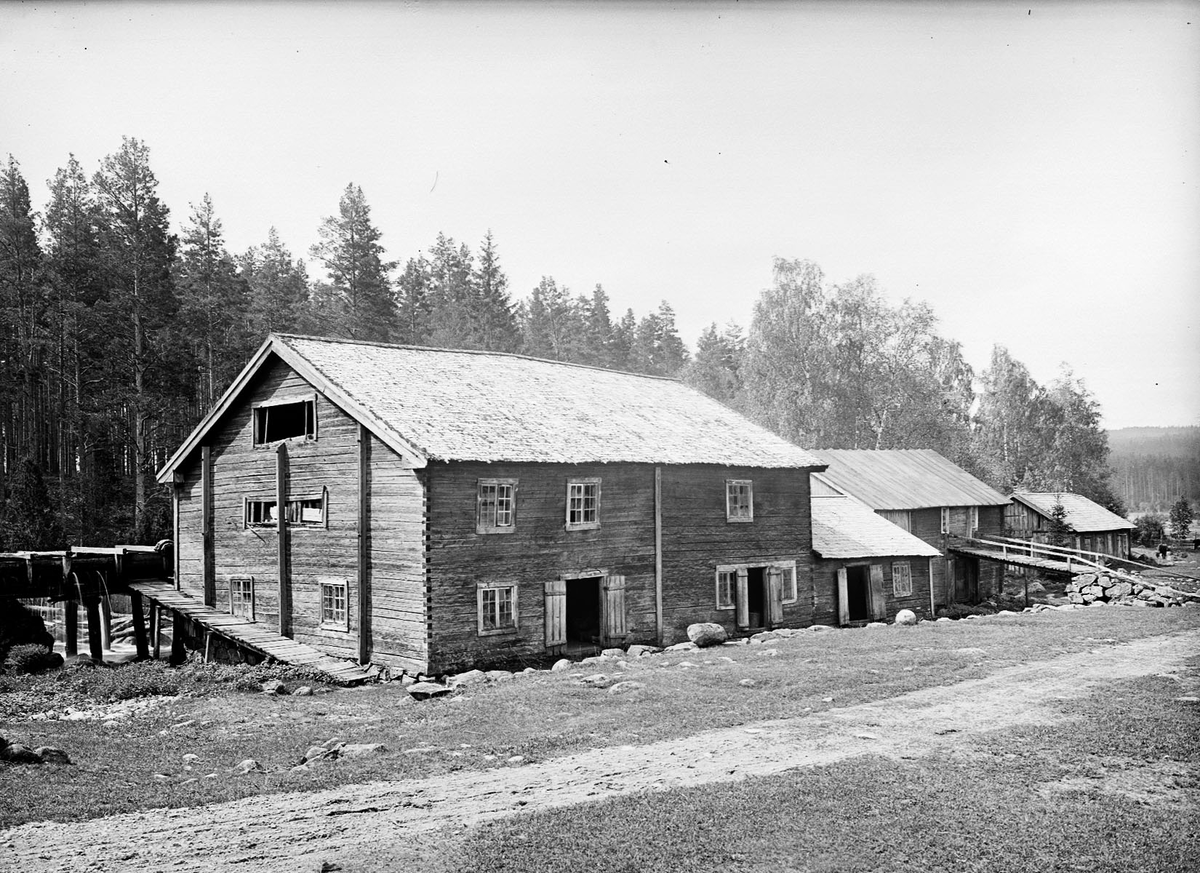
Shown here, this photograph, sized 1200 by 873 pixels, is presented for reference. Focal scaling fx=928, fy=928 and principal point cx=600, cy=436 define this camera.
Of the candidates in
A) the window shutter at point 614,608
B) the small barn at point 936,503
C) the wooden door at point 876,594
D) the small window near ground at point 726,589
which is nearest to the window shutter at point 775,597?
the small window near ground at point 726,589

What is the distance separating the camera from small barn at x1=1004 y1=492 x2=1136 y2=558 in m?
55.3

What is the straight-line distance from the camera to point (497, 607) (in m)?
24.4

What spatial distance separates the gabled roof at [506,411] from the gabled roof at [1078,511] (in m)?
29.9

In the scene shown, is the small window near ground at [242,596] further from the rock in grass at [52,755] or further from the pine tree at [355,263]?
the pine tree at [355,263]

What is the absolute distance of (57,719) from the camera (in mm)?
19031

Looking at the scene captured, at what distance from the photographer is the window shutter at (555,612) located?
25.5 metres

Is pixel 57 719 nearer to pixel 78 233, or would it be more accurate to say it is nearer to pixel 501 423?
pixel 501 423

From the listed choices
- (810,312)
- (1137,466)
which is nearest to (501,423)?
(810,312)

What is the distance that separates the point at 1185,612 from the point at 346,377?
96.7 feet

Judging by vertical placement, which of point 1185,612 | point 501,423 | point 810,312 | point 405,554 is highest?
point 810,312

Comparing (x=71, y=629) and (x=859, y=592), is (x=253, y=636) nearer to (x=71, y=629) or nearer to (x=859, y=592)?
(x=71, y=629)

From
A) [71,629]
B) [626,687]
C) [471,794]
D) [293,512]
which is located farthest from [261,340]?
[471,794]

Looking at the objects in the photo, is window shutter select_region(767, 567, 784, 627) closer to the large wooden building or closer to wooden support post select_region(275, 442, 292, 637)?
the large wooden building

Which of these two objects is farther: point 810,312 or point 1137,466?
point 1137,466
